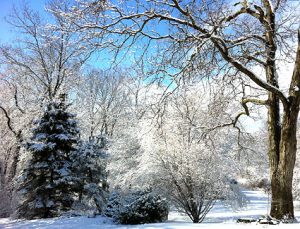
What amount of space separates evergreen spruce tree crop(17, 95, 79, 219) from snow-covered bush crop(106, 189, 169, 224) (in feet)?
10.0

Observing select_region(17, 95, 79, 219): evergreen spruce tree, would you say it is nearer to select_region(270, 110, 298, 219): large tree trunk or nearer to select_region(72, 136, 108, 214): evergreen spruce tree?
select_region(72, 136, 108, 214): evergreen spruce tree

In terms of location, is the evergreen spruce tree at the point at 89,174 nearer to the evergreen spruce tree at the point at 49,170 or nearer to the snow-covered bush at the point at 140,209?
the evergreen spruce tree at the point at 49,170

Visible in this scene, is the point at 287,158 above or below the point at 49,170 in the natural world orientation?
above

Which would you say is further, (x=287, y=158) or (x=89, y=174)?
(x=89, y=174)

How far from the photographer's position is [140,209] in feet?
32.2

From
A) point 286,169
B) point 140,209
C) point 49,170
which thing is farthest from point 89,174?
point 286,169

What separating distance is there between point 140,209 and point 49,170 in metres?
5.23

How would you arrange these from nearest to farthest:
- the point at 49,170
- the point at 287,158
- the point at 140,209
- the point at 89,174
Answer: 1. the point at 287,158
2. the point at 140,209
3. the point at 49,170
4. the point at 89,174

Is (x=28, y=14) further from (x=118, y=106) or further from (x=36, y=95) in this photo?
(x=118, y=106)

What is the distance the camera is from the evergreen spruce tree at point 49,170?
12562 mm

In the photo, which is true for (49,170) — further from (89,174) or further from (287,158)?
(287,158)

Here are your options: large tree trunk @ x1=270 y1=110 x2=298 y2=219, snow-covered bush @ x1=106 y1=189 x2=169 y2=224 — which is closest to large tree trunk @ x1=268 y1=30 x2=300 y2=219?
large tree trunk @ x1=270 y1=110 x2=298 y2=219

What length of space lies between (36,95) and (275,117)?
16.4 metres

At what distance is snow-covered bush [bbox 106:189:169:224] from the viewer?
953 cm
